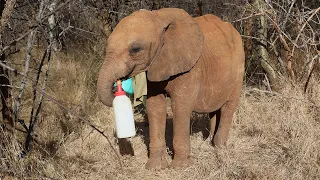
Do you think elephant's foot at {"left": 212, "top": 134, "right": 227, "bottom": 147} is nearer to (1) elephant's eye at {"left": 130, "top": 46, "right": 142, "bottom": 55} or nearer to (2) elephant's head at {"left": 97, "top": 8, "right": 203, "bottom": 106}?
(2) elephant's head at {"left": 97, "top": 8, "right": 203, "bottom": 106}

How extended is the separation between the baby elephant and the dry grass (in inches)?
10.7

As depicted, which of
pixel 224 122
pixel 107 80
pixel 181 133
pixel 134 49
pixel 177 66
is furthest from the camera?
pixel 224 122

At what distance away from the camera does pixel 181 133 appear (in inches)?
145

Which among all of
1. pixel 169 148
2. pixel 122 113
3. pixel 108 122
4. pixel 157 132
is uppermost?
pixel 122 113

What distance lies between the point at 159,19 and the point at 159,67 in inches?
14.1

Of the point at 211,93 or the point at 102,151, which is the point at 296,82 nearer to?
the point at 211,93

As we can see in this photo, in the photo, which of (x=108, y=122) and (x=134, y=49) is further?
(x=108, y=122)

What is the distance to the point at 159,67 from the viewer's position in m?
3.28

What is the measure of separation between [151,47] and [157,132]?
0.94 metres

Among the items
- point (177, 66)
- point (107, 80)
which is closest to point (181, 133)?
point (177, 66)

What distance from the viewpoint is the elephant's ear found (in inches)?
129

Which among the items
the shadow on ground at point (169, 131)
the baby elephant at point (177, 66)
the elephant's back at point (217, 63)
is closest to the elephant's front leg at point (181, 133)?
the baby elephant at point (177, 66)

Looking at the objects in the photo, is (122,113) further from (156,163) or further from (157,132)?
(156,163)

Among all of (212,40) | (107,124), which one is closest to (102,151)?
(107,124)
